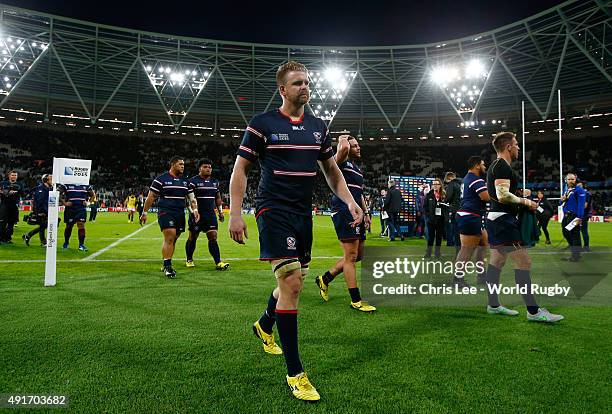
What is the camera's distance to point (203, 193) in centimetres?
891

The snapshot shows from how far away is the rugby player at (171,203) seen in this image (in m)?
7.98

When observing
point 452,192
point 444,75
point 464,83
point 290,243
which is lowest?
point 290,243

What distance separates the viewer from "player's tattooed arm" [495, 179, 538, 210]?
183 inches

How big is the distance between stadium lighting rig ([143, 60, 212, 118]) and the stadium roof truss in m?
0.10

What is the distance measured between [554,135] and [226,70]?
36808 mm

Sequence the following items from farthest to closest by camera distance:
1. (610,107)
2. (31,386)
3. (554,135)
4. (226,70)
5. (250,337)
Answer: (554,135)
(226,70)
(610,107)
(250,337)
(31,386)

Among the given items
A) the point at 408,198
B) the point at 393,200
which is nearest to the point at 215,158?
the point at 408,198

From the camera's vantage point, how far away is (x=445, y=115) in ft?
156

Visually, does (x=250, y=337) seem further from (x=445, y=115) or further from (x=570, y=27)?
(x=445, y=115)

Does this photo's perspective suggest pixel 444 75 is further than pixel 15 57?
Yes

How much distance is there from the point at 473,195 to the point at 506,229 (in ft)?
4.60

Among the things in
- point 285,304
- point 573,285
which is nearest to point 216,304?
point 285,304

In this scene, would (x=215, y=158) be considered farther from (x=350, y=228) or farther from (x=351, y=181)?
(x=350, y=228)

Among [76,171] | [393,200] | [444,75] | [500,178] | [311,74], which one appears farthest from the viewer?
[311,74]
